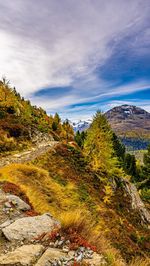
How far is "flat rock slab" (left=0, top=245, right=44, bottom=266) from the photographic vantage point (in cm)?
770

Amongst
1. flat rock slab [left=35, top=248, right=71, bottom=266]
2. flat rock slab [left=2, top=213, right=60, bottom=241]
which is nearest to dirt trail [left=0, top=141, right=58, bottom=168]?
flat rock slab [left=2, top=213, right=60, bottom=241]

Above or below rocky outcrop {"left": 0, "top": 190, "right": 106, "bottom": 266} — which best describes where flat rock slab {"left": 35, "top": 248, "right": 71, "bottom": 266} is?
above

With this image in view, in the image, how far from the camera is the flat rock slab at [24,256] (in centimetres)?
770

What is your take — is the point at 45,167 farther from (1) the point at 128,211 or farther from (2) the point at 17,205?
(2) the point at 17,205

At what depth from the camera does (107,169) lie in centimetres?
4228

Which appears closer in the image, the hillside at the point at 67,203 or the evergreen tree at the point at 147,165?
the hillside at the point at 67,203

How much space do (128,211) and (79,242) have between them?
3065 centimetres

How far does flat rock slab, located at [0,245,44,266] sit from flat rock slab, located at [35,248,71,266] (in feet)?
0.91

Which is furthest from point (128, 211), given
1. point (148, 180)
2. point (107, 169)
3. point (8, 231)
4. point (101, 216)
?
point (148, 180)

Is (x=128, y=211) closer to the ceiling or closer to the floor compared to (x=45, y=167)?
closer to the floor

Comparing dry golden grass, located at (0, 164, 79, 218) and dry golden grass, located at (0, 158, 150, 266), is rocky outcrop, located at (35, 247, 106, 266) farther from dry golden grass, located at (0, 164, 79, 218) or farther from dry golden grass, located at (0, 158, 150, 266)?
dry golden grass, located at (0, 164, 79, 218)

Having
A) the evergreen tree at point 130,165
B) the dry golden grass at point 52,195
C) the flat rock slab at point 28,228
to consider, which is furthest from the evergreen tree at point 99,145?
the evergreen tree at point 130,165

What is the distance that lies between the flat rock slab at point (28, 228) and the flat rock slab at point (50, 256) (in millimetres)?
1958

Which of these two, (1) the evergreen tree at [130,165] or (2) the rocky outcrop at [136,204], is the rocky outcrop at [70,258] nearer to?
(2) the rocky outcrop at [136,204]
